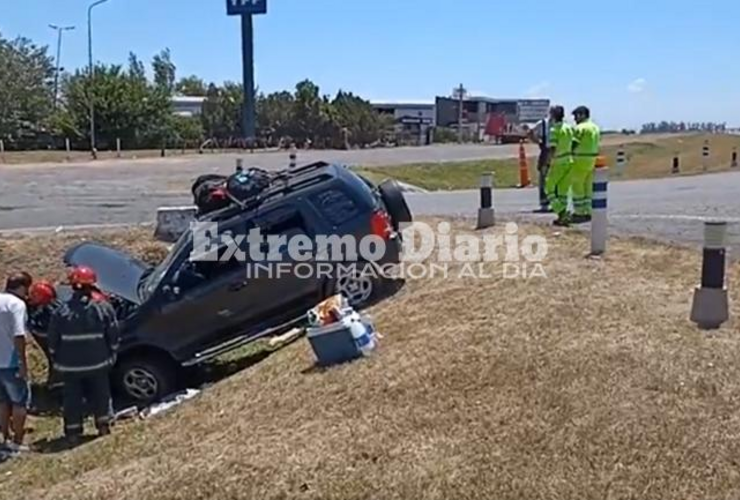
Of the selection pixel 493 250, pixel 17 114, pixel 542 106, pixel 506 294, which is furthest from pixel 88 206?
pixel 542 106

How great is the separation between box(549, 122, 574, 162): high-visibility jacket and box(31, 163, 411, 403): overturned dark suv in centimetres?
390

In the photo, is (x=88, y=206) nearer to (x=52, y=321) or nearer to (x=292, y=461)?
(x=52, y=321)

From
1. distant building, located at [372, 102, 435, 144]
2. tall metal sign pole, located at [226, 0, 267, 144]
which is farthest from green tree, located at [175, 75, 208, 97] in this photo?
tall metal sign pole, located at [226, 0, 267, 144]

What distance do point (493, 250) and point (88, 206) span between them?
13927 mm

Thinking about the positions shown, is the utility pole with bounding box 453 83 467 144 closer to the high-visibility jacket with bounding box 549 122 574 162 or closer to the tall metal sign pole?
the tall metal sign pole

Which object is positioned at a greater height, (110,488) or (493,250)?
(493,250)

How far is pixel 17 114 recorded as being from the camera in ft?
237

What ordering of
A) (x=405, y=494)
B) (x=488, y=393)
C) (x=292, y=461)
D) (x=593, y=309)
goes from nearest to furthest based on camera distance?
(x=405, y=494) → (x=292, y=461) → (x=488, y=393) → (x=593, y=309)

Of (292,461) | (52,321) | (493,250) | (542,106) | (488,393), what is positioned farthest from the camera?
(542,106)

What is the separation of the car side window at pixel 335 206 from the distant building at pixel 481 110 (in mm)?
92148

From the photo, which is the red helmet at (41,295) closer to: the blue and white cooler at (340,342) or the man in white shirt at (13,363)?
the man in white shirt at (13,363)

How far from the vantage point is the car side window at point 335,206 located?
9.70 meters

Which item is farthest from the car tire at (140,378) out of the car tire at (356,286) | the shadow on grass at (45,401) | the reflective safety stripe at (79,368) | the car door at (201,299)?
the car tire at (356,286)

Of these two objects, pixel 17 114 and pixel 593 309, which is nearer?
pixel 593 309
